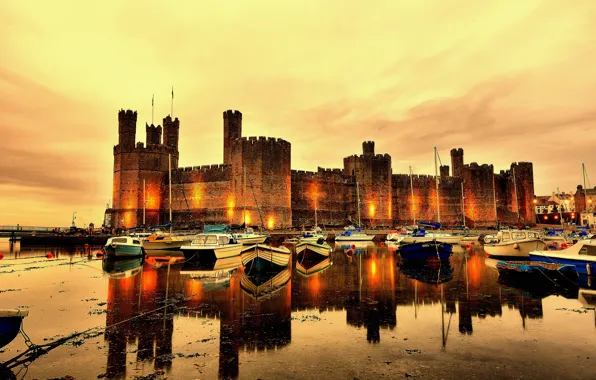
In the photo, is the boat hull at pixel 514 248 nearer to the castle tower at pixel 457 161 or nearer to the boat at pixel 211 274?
the boat at pixel 211 274

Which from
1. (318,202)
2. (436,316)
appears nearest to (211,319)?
(436,316)

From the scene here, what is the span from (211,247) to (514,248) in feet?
47.2

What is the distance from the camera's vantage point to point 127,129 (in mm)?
42000

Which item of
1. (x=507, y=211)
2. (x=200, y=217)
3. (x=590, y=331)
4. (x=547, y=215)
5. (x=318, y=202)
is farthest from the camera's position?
(x=547, y=215)

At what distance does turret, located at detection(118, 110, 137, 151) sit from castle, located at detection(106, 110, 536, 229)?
0.11 metres

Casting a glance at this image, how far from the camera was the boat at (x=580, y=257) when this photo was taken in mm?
12461

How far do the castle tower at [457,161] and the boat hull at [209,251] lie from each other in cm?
4307

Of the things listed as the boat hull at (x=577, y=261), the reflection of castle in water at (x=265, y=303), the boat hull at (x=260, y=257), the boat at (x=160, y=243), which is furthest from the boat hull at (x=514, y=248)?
the boat at (x=160, y=243)

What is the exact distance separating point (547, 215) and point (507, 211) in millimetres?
22410

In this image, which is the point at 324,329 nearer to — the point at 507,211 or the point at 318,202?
the point at 318,202

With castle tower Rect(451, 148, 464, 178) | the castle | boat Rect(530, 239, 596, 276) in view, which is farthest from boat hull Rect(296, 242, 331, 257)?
castle tower Rect(451, 148, 464, 178)

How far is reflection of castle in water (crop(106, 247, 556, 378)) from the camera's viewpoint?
593cm

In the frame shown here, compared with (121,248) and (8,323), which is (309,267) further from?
(8,323)

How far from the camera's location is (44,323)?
285 inches
